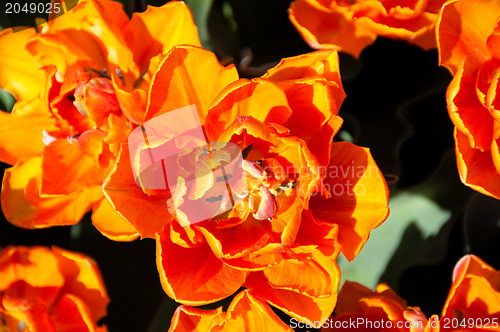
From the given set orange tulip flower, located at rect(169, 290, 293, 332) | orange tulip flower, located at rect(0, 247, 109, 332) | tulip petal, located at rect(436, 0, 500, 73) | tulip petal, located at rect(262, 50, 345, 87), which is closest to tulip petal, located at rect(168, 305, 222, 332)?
orange tulip flower, located at rect(169, 290, 293, 332)

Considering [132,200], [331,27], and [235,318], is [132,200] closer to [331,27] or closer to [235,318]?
[235,318]

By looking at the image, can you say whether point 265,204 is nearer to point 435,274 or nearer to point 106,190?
point 106,190

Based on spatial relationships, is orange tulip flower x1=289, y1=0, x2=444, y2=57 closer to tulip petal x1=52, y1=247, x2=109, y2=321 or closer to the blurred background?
the blurred background

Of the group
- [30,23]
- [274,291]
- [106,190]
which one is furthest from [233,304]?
[30,23]

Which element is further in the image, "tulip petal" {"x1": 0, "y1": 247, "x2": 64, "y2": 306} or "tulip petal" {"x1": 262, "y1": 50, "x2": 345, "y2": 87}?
"tulip petal" {"x1": 0, "y1": 247, "x2": 64, "y2": 306}

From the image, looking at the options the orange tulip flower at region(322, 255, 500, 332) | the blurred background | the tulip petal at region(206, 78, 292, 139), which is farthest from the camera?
the blurred background

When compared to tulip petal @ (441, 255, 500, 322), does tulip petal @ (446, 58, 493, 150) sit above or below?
above

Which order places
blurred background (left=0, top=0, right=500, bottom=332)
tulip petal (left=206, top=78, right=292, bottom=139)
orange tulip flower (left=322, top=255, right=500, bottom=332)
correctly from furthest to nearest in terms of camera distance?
blurred background (left=0, top=0, right=500, bottom=332) → orange tulip flower (left=322, top=255, right=500, bottom=332) → tulip petal (left=206, top=78, right=292, bottom=139)

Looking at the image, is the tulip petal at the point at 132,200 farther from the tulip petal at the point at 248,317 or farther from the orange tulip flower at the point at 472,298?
the orange tulip flower at the point at 472,298
